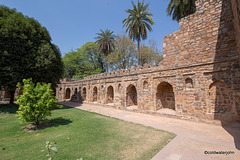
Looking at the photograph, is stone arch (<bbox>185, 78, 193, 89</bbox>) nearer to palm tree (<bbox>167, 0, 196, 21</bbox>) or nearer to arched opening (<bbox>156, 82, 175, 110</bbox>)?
arched opening (<bbox>156, 82, 175, 110</bbox>)

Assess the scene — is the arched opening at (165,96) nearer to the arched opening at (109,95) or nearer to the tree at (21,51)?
the arched opening at (109,95)

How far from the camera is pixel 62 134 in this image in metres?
5.05

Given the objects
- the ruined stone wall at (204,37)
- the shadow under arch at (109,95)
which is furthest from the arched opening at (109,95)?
the ruined stone wall at (204,37)

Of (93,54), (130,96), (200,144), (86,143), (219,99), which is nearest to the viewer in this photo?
(200,144)

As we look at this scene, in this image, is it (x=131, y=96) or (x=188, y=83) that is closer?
(x=188, y=83)

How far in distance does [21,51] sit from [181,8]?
815 inches

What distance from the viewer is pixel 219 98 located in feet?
21.3

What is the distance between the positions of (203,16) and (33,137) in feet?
38.2

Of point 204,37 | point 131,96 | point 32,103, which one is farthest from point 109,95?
point 204,37

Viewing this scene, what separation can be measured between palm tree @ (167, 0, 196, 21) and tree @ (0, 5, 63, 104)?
60.6 feet

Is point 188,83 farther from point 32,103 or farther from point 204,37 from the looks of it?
point 32,103

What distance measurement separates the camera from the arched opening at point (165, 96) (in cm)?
945

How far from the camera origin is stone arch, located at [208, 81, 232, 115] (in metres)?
6.24

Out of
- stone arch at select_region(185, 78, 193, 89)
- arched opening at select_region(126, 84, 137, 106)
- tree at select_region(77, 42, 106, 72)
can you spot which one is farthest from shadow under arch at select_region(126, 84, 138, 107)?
tree at select_region(77, 42, 106, 72)
